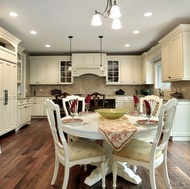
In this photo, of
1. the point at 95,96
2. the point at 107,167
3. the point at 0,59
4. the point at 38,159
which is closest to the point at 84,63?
the point at 95,96

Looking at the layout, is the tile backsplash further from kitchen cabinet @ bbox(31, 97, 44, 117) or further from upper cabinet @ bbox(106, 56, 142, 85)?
kitchen cabinet @ bbox(31, 97, 44, 117)

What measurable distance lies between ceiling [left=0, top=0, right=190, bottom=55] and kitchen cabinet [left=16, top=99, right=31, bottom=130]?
6.03 feet

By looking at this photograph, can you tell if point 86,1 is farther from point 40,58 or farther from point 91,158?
point 40,58

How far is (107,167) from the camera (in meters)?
2.32

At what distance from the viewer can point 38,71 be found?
7.20 metres

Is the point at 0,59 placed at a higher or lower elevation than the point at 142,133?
higher

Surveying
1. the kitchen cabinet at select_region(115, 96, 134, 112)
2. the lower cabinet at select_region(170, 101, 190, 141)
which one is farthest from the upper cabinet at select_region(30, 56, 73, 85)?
the lower cabinet at select_region(170, 101, 190, 141)

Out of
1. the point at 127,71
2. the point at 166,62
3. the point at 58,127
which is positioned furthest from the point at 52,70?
the point at 58,127

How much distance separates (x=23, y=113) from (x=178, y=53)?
4.35m

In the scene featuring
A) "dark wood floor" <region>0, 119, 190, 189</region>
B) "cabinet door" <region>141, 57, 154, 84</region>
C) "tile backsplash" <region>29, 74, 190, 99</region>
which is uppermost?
"cabinet door" <region>141, 57, 154, 84</region>

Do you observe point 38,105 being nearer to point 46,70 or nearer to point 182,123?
point 46,70

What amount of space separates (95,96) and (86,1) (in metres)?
2.17

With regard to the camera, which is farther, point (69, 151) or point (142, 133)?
point (69, 151)

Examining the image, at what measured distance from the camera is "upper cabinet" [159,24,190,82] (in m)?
3.82
